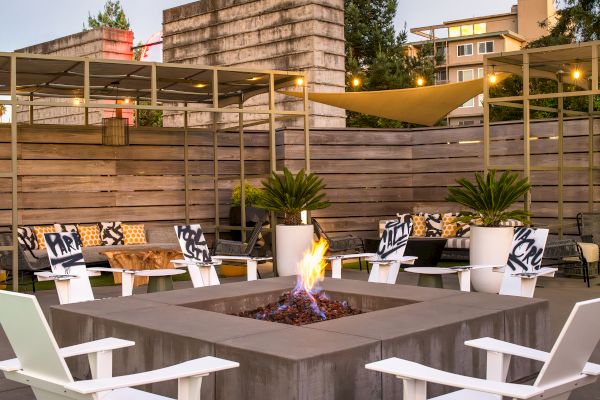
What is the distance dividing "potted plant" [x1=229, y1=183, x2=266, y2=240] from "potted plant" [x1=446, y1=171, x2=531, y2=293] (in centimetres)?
393

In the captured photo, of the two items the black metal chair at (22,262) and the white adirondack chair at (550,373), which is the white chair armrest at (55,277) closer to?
the black metal chair at (22,262)

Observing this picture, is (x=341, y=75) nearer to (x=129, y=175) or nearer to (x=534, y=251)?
(x=129, y=175)

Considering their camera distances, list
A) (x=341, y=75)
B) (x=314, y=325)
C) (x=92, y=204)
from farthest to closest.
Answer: (x=341, y=75), (x=92, y=204), (x=314, y=325)

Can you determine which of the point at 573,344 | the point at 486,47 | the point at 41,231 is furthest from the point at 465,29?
the point at 573,344

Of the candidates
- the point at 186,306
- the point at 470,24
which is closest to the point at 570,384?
the point at 186,306

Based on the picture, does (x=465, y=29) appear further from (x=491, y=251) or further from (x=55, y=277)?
(x=55, y=277)

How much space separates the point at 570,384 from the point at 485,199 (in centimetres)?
548

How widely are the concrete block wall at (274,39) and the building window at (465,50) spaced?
128 feet

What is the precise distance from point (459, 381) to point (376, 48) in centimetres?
2417

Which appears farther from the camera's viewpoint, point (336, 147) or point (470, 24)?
point (470, 24)

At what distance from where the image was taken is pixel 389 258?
26.5 ft

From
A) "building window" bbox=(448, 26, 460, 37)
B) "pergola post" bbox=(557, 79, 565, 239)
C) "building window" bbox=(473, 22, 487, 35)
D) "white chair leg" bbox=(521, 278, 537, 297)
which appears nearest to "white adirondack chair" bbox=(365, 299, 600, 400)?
"white chair leg" bbox=(521, 278, 537, 297)

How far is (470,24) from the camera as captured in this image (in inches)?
2297

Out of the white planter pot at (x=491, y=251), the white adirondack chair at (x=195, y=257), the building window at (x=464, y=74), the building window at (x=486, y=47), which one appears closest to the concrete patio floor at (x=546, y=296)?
the white planter pot at (x=491, y=251)
